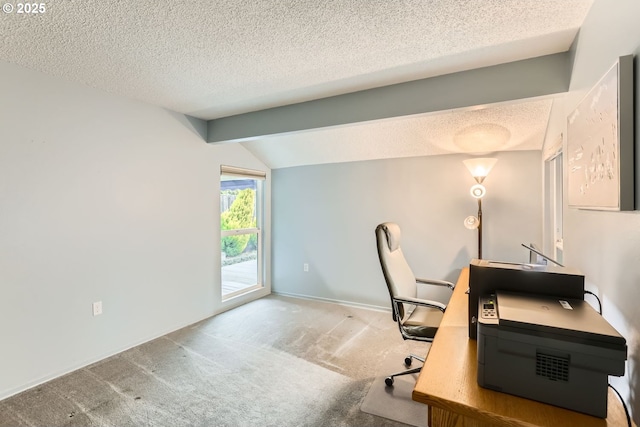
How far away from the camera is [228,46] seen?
185 centimetres

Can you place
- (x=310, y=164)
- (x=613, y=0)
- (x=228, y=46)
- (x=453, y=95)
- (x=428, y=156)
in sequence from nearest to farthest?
(x=613, y=0) → (x=228, y=46) → (x=453, y=95) → (x=428, y=156) → (x=310, y=164)

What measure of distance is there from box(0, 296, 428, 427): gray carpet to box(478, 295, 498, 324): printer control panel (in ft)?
3.60

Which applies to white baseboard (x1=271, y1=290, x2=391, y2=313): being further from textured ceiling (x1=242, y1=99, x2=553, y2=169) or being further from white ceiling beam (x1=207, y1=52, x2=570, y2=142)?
white ceiling beam (x1=207, y1=52, x2=570, y2=142)

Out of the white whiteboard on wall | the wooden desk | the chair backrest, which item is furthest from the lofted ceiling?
the wooden desk

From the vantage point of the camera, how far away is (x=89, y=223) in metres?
2.53

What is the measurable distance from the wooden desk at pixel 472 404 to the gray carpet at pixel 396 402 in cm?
95

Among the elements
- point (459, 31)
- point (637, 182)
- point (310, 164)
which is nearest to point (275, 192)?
point (310, 164)

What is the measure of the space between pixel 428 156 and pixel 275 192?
2.18 meters

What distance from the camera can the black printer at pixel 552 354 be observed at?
2.81ft

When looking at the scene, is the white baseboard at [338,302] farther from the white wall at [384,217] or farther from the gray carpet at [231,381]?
the gray carpet at [231,381]

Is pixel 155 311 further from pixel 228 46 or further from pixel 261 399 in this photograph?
pixel 228 46

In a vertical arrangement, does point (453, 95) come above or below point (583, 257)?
above

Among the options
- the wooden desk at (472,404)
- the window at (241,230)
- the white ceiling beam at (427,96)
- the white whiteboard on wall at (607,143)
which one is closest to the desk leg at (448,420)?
the wooden desk at (472,404)

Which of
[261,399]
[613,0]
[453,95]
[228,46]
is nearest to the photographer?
[613,0]
